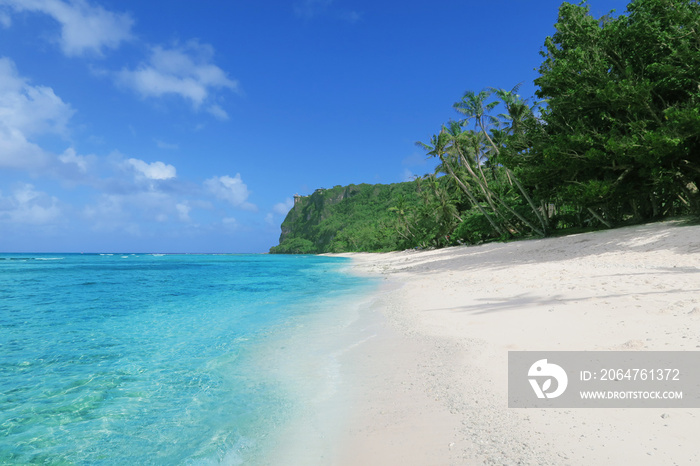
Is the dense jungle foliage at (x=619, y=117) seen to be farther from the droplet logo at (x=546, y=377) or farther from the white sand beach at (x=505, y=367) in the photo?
the droplet logo at (x=546, y=377)

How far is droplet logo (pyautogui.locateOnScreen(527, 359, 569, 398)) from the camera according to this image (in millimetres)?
3461

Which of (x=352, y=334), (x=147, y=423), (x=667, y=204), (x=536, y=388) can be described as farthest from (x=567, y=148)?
(x=147, y=423)

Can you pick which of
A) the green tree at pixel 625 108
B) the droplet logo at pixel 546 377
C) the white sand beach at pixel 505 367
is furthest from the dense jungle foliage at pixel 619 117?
the droplet logo at pixel 546 377

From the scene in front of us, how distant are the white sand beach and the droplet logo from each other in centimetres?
31

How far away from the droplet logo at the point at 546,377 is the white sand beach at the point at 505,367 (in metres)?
0.31

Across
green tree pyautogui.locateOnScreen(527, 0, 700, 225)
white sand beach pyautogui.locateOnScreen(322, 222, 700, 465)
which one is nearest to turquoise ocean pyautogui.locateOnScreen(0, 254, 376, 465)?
→ white sand beach pyautogui.locateOnScreen(322, 222, 700, 465)

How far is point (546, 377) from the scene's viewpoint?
12.3ft

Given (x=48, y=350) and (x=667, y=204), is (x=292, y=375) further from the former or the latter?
(x=667, y=204)

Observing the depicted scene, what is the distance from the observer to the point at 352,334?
7.39m

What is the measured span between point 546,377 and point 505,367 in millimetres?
525

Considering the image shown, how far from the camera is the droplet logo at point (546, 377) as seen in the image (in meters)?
3.46

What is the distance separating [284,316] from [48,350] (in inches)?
212

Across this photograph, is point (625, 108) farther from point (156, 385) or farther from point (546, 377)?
point (156, 385)

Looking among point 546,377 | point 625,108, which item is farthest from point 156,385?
point 625,108
